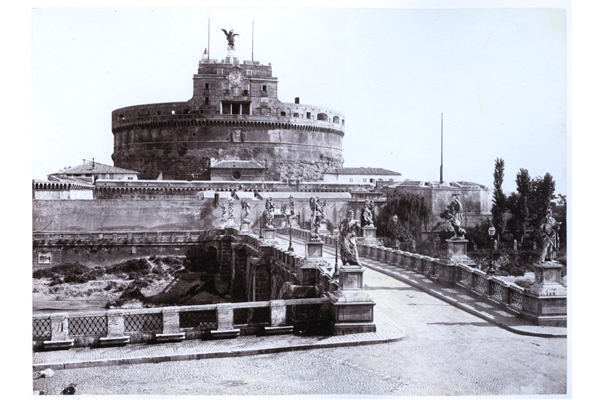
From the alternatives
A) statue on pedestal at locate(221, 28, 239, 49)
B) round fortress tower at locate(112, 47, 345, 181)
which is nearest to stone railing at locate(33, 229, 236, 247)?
round fortress tower at locate(112, 47, 345, 181)

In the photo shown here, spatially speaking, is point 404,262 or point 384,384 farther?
point 404,262

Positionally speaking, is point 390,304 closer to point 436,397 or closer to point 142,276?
point 436,397

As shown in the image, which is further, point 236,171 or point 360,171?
point 236,171

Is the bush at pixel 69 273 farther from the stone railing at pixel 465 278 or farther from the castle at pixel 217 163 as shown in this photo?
the stone railing at pixel 465 278

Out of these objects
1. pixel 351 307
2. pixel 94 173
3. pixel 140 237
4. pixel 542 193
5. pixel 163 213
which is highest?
pixel 94 173

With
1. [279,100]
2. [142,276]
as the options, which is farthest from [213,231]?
[279,100]

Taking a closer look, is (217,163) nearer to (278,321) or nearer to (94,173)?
(94,173)

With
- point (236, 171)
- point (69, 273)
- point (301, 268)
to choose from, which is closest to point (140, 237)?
point (69, 273)
